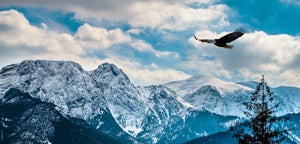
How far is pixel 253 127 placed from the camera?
49406 millimetres

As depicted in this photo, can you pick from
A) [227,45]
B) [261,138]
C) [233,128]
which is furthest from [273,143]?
[227,45]

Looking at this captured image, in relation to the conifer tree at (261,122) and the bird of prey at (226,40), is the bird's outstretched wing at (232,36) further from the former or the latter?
the conifer tree at (261,122)

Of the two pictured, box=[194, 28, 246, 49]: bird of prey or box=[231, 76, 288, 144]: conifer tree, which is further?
box=[231, 76, 288, 144]: conifer tree

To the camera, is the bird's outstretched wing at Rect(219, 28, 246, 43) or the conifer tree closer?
the bird's outstretched wing at Rect(219, 28, 246, 43)

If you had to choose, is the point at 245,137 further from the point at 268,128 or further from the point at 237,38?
the point at 237,38

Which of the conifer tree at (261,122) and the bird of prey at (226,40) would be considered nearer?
the bird of prey at (226,40)

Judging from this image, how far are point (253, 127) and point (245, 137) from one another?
4.51ft

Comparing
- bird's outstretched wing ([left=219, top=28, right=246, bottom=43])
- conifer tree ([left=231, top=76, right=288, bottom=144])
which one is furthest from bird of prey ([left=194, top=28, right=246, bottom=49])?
conifer tree ([left=231, top=76, right=288, bottom=144])

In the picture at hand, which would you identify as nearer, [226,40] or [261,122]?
[226,40]

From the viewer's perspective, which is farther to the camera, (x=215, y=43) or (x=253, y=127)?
(x=253, y=127)

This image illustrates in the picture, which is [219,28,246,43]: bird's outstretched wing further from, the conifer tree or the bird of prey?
the conifer tree

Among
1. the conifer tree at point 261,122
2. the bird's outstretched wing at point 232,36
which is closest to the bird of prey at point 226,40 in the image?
the bird's outstretched wing at point 232,36

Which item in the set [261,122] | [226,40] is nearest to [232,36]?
[226,40]

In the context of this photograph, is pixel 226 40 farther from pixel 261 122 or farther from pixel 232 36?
pixel 261 122
